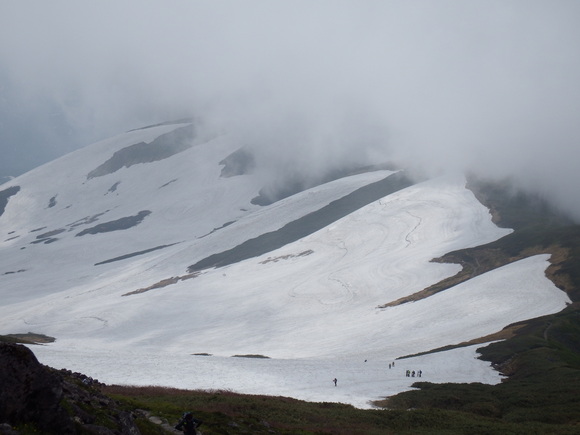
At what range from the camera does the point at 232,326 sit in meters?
99.5

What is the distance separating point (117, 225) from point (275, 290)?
304ft

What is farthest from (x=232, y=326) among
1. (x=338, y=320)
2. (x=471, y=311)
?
(x=471, y=311)

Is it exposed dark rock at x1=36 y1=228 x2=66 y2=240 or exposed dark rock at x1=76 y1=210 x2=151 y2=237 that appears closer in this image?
exposed dark rock at x1=76 y1=210 x2=151 y2=237

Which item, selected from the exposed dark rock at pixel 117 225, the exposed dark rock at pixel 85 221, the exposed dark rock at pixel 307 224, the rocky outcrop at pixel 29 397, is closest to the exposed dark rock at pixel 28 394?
the rocky outcrop at pixel 29 397

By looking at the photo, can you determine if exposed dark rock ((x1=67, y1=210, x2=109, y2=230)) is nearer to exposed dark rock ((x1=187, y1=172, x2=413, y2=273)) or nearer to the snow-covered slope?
the snow-covered slope

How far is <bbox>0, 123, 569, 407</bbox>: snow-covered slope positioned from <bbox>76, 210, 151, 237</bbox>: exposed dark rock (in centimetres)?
72

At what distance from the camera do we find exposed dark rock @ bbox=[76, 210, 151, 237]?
186750mm

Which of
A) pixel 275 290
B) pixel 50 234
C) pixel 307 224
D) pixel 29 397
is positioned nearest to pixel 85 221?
pixel 50 234

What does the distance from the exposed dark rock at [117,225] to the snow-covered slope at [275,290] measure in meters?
0.72

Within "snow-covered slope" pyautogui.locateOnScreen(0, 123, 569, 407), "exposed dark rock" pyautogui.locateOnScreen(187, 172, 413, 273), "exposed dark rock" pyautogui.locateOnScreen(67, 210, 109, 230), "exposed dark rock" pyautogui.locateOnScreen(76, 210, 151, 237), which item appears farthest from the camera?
"exposed dark rock" pyautogui.locateOnScreen(67, 210, 109, 230)

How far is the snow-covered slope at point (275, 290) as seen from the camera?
59781mm

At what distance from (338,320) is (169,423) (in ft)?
245

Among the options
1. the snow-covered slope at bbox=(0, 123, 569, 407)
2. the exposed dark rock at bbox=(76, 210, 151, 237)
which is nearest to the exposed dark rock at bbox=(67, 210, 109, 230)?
the snow-covered slope at bbox=(0, 123, 569, 407)

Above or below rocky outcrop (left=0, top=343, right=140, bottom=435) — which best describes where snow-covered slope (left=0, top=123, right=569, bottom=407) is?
above
